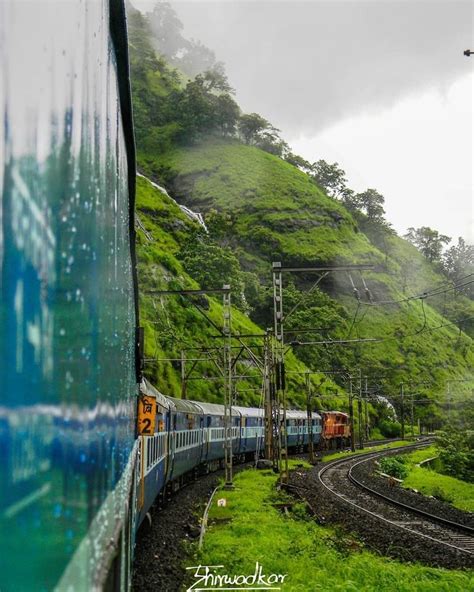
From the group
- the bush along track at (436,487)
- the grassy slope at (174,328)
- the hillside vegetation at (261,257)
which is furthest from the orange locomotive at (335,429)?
the bush along track at (436,487)

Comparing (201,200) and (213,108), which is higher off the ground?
(213,108)

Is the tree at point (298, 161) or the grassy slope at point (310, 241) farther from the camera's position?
the tree at point (298, 161)

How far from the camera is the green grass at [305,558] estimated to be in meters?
9.44

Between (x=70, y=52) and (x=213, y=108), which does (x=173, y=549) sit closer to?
(x=70, y=52)

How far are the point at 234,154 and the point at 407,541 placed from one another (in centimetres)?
10631

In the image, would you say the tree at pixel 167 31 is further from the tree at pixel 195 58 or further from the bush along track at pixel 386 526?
the bush along track at pixel 386 526

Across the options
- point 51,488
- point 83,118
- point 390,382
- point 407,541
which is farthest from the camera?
point 390,382

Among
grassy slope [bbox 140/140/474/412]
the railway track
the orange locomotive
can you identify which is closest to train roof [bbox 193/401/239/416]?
the railway track

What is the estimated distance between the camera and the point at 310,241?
331ft

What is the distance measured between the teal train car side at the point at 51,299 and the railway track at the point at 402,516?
11.6m

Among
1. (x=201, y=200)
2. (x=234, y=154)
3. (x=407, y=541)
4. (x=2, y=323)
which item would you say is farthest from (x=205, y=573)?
(x=234, y=154)

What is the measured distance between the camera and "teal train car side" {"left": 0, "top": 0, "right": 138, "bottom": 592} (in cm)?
89

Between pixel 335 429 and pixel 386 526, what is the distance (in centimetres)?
3928

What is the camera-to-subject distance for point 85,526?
1542 millimetres
